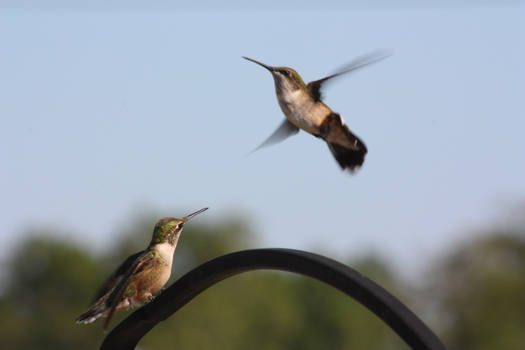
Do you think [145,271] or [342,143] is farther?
[342,143]

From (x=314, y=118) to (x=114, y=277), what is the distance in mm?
1790

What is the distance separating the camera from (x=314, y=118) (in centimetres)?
536

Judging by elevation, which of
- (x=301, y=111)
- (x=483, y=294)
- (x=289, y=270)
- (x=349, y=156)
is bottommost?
(x=483, y=294)

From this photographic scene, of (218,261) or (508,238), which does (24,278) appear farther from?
(218,261)

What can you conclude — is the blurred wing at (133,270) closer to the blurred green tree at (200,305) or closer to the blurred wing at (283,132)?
the blurred wing at (283,132)

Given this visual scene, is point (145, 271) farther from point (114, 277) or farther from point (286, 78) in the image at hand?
point (286, 78)

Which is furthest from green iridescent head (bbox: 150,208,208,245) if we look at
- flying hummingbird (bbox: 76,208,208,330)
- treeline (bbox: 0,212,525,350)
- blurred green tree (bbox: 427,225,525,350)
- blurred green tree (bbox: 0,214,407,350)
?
blurred green tree (bbox: 427,225,525,350)

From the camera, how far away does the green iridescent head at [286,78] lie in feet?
17.5

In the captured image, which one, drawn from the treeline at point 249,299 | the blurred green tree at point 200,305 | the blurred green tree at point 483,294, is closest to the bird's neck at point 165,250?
the blurred green tree at point 200,305

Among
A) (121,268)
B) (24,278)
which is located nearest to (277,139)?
(121,268)

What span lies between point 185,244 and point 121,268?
61992 millimetres

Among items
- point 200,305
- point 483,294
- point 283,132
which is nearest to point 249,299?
point 200,305

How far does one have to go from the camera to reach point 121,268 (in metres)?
4.26

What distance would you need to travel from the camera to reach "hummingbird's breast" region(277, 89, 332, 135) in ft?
17.2
